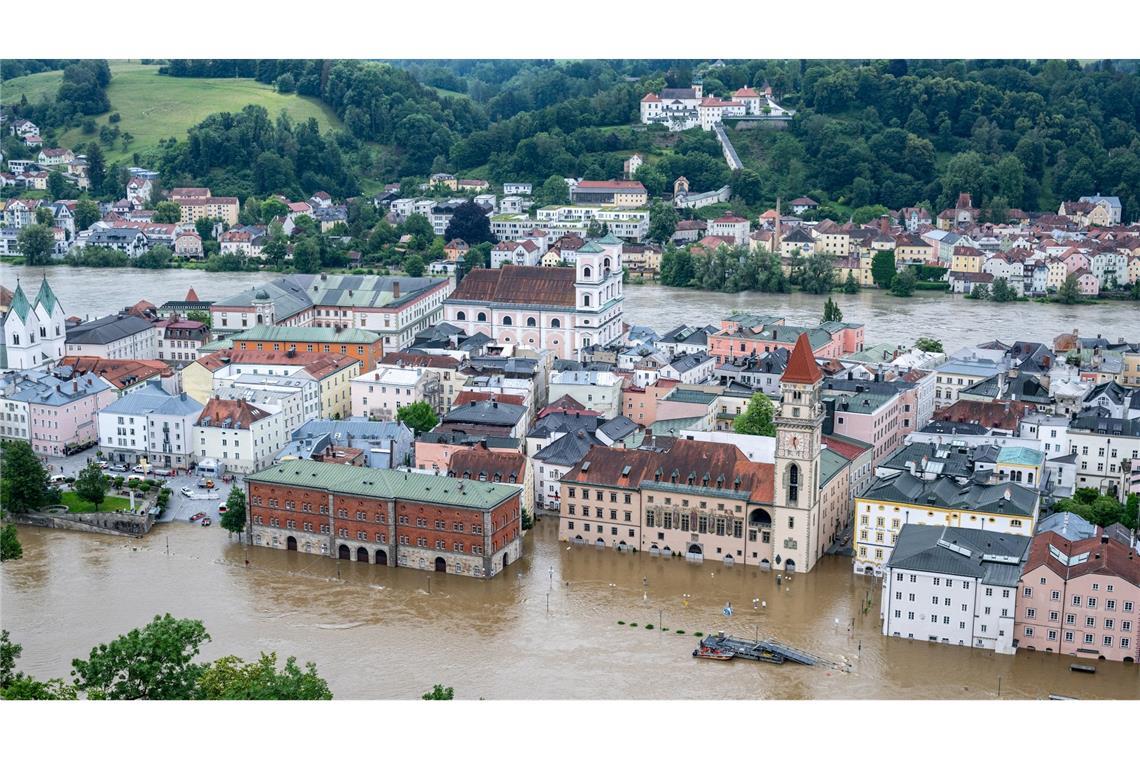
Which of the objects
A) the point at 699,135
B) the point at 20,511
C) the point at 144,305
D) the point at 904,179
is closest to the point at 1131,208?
the point at 904,179

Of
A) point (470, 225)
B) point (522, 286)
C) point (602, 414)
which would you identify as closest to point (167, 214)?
point (470, 225)

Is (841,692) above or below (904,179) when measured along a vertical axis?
below

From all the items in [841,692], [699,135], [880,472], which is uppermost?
[699,135]

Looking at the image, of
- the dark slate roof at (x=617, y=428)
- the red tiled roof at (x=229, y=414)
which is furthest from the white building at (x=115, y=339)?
the dark slate roof at (x=617, y=428)

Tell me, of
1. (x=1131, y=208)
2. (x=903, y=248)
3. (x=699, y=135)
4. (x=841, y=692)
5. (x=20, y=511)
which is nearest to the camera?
(x=841, y=692)

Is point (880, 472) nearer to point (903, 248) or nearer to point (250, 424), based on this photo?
point (250, 424)

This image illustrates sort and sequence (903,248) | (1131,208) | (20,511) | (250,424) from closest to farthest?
(20,511), (250,424), (903,248), (1131,208)

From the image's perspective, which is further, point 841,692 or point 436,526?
point 436,526
